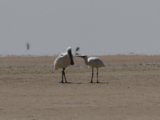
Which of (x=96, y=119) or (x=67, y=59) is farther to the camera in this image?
(x=67, y=59)

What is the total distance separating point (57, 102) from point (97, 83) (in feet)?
26.8

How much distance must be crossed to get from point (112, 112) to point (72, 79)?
1333 cm

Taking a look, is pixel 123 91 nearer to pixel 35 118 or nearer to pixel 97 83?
pixel 97 83

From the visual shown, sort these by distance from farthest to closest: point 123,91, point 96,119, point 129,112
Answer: point 123,91 < point 129,112 < point 96,119

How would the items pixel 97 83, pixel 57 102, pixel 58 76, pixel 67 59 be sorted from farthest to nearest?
1. pixel 58 76
2. pixel 67 59
3. pixel 97 83
4. pixel 57 102

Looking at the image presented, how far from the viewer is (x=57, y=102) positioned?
2017 centimetres

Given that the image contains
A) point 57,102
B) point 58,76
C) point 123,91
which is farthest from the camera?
point 58,76

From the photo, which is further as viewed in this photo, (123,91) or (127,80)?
(127,80)

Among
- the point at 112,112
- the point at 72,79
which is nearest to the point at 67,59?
the point at 72,79

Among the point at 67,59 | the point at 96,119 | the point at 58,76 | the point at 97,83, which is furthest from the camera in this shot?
the point at 58,76

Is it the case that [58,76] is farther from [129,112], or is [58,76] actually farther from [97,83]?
[129,112]

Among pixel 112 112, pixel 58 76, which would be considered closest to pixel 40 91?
pixel 112 112

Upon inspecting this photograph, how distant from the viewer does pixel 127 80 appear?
29.4 m

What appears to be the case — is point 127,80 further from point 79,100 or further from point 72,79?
point 79,100
